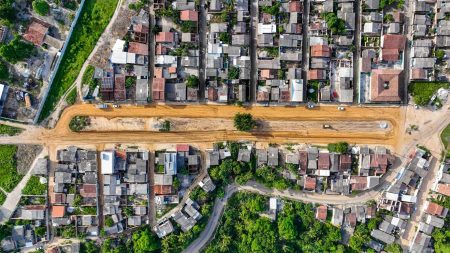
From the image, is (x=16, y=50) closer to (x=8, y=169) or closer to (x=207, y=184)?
(x=8, y=169)

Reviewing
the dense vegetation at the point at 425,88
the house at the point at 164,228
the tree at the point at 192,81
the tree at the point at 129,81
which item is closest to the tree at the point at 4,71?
the tree at the point at 129,81

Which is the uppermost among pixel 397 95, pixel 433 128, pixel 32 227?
pixel 397 95

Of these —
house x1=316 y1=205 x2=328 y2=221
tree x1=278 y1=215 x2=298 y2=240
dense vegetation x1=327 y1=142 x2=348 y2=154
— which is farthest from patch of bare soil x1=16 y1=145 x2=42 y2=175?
dense vegetation x1=327 y1=142 x2=348 y2=154

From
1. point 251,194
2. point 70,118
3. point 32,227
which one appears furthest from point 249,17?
point 32,227

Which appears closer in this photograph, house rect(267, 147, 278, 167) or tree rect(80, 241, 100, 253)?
house rect(267, 147, 278, 167)

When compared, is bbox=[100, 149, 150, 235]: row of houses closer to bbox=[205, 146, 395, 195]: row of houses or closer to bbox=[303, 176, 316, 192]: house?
bbox=[205, 146, 395, 195]: row of houses

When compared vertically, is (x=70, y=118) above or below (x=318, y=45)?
below

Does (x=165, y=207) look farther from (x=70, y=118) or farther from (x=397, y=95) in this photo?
(x=397, y=95)
